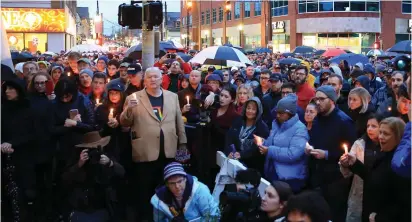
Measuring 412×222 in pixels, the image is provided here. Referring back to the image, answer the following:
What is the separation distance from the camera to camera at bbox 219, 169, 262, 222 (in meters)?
4.25

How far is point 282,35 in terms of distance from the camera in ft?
185

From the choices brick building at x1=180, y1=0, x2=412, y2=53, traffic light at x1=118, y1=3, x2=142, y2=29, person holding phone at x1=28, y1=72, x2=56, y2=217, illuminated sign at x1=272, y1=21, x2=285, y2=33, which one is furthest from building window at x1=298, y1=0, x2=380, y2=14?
person holding phone at x1=28, y1=72, x2=56, y2=217

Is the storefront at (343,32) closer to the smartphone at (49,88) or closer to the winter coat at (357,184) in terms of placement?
the smartphone at (49,88)

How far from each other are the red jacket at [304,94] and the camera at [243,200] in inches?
154

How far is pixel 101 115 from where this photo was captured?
6645 millimetres

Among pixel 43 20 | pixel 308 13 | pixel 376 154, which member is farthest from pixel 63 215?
pixel 308 13

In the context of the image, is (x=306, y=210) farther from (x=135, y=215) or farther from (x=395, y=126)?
(x=135, y=215)

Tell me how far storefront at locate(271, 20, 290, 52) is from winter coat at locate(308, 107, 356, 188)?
50.0 metres

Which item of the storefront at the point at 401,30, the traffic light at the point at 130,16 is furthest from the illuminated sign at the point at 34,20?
the storefront at the point at 401,30

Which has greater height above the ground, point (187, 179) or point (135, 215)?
point (187, 179)

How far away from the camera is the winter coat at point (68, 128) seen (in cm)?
633

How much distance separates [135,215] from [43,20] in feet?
97.0

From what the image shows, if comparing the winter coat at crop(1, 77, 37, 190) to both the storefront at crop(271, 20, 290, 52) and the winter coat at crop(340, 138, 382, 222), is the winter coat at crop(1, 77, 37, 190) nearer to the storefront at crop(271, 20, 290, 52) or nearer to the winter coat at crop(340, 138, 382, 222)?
the winter coat at crop(340, 138, 382, 222)

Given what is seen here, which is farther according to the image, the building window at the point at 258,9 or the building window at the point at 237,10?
the building window at the point at 237,10
